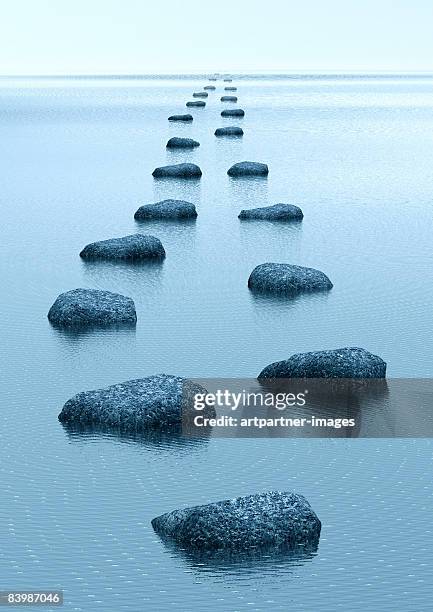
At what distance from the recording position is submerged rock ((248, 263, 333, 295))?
1775 centimetres

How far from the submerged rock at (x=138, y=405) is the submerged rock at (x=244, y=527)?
93.8 inches

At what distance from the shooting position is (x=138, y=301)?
17422 mm

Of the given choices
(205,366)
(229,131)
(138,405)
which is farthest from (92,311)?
(229,131)

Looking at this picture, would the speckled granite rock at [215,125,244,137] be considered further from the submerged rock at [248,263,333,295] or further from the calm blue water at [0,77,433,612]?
the submerged rock at [248,263,333,295]

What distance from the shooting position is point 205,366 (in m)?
13.8

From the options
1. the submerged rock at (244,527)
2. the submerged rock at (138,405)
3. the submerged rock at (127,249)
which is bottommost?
the submerged rock at (244,527)

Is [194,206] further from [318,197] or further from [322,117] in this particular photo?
[322,117]

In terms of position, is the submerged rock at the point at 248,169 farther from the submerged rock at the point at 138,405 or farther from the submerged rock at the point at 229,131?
the submerged rock at the point at 138,405

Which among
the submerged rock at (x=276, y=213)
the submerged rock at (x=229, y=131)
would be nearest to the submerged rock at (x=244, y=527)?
the submerged rock at (x=276, y=213)

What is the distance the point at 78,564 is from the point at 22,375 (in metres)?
5.07

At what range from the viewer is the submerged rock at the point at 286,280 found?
58.2 ft

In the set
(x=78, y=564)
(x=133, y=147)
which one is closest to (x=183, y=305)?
(x=78, y=564)

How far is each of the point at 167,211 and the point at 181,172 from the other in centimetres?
811

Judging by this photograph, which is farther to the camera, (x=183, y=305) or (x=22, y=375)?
(x=183, y=305)
